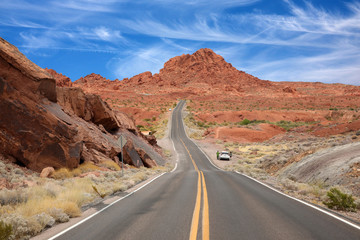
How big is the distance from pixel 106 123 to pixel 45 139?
11.7 meters

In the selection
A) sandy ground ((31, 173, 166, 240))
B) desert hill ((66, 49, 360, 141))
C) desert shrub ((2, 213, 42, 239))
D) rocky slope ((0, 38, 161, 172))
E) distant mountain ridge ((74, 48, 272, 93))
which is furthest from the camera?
distant mountain ridge ((74, 48, 272, 93))

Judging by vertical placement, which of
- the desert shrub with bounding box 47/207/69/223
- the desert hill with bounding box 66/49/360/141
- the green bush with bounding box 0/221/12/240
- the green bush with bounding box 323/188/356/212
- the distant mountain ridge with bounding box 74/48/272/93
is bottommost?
the desert shrub with bounding box 47/207/69/223

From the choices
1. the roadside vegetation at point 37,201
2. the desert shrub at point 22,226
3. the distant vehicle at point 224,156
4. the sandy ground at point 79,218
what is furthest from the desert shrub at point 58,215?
the distant vehicle at point 224,156

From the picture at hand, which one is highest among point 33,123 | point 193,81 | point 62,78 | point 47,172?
point 193,81

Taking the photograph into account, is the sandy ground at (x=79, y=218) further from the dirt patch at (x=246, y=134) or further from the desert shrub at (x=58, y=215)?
the dirt patch at (x=246, y=134)

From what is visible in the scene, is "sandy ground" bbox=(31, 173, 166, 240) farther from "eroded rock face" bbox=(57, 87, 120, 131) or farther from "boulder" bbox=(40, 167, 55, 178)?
"eroded rock face" bbox=(57, 87, 120, 131)

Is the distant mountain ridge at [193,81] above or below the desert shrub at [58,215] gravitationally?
above

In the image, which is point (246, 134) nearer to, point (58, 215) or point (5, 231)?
point (58, 215)

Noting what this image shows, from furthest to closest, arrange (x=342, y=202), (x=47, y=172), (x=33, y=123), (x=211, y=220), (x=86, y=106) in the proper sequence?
(x=86, y=106) < (x=33, y=123) < (x=47, y=172) < (x=342, y=202) < (x=211, y=220)

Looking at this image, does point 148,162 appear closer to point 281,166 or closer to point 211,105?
point 281,166

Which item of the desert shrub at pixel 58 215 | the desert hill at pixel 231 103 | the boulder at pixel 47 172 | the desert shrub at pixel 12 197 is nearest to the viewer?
the desert shrub at pixel 58 215

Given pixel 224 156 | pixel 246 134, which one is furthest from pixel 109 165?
pixel 246 134

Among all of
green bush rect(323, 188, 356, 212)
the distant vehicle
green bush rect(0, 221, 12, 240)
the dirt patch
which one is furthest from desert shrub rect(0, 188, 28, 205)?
the dirt patch

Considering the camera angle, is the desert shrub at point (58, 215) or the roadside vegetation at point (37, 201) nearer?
the roadside vegetation at point (37, 201)
